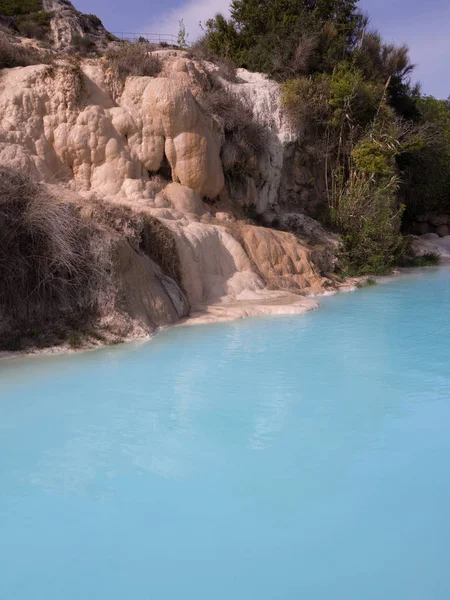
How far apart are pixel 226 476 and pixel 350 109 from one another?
16.0 metres

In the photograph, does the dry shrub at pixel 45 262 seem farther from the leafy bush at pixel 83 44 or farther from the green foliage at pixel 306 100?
the leafy bush at pixel 83 44

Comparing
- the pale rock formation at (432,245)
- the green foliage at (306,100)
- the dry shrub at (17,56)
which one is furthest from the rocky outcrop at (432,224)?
the dry shrub at (17,56)

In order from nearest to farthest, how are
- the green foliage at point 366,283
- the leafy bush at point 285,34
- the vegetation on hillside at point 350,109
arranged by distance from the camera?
the green foliage at point 366,283
the vegetation on hillside at point 350,109
the leafy bush at point 285,34

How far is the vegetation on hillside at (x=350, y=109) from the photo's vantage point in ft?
54.5

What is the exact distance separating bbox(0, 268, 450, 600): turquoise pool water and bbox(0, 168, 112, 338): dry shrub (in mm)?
972

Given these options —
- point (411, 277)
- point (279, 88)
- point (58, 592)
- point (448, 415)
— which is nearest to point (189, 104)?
point (279, 88)

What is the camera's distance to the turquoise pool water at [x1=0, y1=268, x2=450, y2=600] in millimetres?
2941

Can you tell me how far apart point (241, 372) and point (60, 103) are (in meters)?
8.68

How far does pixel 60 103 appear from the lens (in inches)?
491

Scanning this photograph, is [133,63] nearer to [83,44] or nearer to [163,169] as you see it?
[163,169]

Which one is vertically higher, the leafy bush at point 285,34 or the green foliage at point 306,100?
the leafy bush at point 285,34

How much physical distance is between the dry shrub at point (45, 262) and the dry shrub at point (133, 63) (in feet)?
22.0

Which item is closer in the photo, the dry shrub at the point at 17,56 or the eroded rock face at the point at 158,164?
the eroded rock face at the point at 158,164

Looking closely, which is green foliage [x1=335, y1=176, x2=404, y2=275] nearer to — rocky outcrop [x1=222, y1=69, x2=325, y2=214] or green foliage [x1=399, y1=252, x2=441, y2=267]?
green foliage [x1=399, y1=252, x2=441, y2=267]
